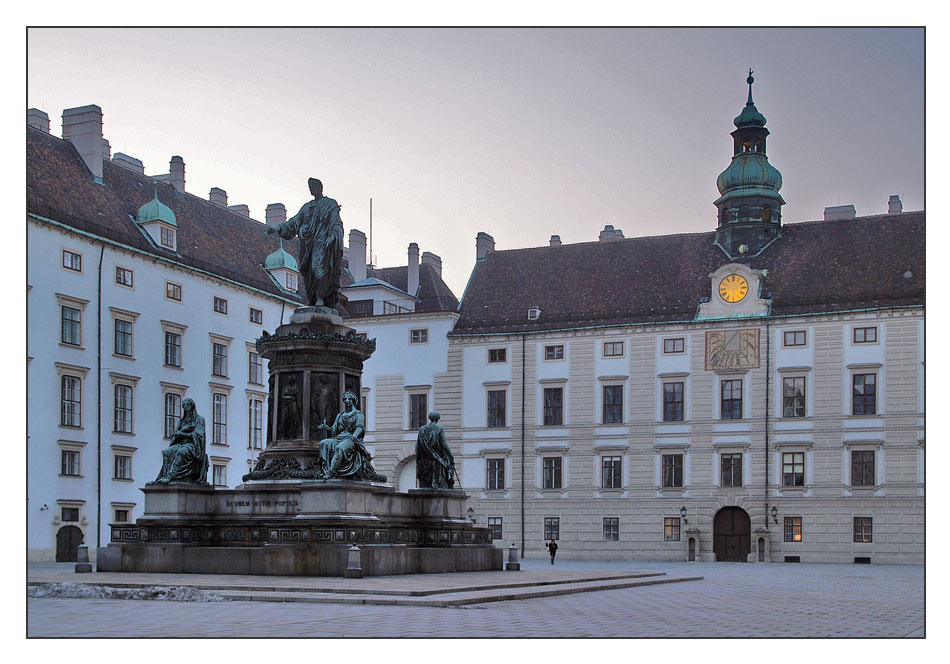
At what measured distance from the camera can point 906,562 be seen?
56625mm

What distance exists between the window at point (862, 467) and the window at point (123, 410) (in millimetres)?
29790

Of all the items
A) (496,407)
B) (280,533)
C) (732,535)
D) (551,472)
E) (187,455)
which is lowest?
(732,535)

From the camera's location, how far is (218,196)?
68750mm

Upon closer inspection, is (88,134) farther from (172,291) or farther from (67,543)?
(67,543)

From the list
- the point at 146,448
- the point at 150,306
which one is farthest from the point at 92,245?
the point at 146,448

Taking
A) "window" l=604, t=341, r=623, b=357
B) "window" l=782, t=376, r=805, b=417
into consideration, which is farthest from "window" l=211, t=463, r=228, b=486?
"window" l=782, t=376, r=805, b=417

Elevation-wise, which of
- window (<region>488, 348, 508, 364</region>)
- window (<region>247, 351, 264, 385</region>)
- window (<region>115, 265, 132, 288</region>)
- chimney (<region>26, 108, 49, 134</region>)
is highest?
chimney (<region>26, 108, 49, 134</region>)

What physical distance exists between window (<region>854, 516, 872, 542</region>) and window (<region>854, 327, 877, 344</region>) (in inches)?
292

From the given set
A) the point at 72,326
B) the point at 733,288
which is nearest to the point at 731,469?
the point at 733,288

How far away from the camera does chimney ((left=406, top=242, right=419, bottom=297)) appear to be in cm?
7144

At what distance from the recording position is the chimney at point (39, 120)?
54031 mm

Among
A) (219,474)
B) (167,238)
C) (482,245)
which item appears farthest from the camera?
(482,245)

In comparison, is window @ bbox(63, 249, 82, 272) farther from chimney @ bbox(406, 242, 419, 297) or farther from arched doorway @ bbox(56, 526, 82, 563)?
chimney @ bbox(406, 242, 419, 297)

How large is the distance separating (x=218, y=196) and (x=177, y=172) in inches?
184
